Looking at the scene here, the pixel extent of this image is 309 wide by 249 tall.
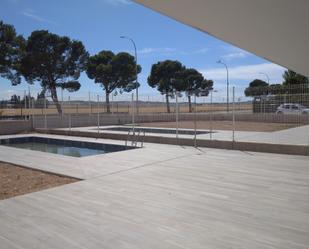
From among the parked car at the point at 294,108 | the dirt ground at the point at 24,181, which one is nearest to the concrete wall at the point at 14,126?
the dirt ground at the point at 24,181

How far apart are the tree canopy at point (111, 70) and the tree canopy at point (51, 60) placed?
3.32 meters

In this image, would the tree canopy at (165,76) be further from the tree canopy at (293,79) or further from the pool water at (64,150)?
the pool water at (64,150)

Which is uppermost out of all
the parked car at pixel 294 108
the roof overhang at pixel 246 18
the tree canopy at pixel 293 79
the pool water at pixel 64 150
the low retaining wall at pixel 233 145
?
the tree canopy at pixel 293 79

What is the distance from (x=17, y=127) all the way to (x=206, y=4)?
764 inches

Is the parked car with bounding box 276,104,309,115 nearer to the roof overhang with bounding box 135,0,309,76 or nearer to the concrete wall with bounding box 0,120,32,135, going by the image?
the roof overhang with bounding box 135,0,309,76

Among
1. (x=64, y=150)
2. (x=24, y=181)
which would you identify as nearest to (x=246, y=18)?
(x=24, y=181)

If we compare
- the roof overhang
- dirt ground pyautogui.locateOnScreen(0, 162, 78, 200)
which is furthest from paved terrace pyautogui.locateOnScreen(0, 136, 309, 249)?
the roof overhang

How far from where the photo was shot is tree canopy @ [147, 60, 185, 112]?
4578 cm

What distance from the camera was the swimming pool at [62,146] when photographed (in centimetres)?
1356

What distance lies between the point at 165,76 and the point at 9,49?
24.3 m

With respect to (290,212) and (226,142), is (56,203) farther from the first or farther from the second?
(226,142)

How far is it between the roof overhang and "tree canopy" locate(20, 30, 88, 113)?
Answer: 26.9 meters

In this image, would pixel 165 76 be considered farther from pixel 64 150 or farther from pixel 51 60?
pixel 64 150

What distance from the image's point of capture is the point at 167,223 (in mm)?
4754
